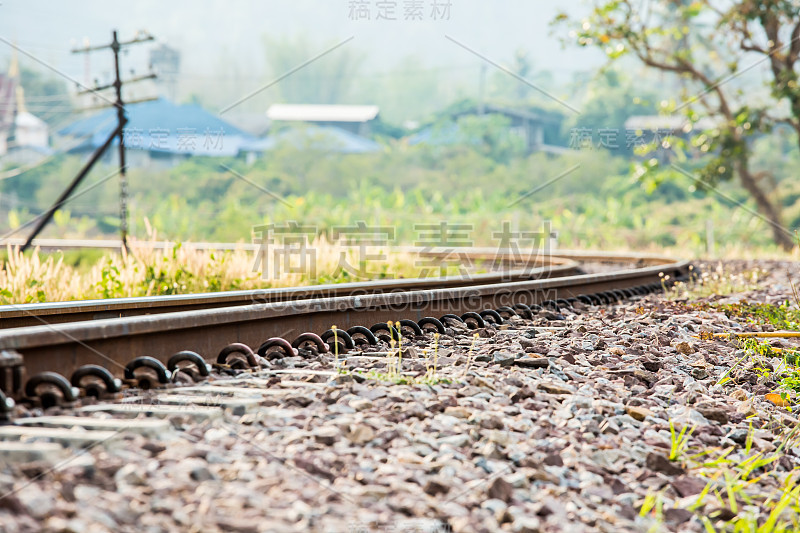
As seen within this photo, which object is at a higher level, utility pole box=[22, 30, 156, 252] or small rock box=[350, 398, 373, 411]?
utility pole box=[22, 30, 156, 252]

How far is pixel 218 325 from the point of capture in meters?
3.99

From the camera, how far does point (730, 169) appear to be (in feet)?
64.0

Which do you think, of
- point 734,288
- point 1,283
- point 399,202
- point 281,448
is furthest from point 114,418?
point 399,202

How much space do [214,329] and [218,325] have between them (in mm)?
35

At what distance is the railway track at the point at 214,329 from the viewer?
3.02m

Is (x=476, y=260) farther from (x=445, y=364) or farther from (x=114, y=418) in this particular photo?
(x=114, y=418)

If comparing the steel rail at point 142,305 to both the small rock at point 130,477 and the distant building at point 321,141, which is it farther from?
the distant building at point 321,141

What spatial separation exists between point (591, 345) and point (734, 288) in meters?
4.36

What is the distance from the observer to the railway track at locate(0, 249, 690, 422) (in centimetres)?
302

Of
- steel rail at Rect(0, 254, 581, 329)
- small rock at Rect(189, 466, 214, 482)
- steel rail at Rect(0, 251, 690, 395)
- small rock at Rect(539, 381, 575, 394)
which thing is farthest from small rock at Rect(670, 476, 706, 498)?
steel rail at Rect(0, 254, 581, 329)

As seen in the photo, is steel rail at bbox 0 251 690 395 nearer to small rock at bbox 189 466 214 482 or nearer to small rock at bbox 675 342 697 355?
small rock at bbox 189 466 214 482

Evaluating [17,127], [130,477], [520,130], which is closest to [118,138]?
[130,477]

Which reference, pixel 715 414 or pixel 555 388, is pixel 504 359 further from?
pixel 715 414

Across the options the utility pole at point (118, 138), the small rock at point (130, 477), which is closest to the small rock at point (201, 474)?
the small rock at point (130, 477)
